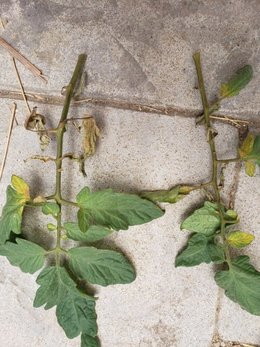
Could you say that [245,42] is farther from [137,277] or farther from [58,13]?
[137,277]

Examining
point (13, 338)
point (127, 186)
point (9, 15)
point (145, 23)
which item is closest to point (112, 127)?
point (127, 186)

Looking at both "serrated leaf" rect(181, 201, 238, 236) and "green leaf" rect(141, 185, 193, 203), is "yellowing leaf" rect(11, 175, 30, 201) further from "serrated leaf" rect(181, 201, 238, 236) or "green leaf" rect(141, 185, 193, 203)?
"serrated leaf" rect(181, 201, 238, 236)

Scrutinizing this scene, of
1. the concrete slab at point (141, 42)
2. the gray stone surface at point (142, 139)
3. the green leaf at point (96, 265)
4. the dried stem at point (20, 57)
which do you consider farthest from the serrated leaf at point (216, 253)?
the dried stem at point (20, 57)

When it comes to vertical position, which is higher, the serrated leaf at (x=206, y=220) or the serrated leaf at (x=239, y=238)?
the serrated leaf at (x=206, y=220)

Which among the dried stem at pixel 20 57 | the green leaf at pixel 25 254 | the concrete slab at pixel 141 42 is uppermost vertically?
the concrete slab at pixel 141 42

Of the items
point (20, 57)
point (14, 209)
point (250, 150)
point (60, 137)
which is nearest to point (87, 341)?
point (14, 209)

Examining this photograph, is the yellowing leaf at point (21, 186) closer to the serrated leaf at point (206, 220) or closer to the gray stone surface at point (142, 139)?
the gray stone surface at point (142, 139)

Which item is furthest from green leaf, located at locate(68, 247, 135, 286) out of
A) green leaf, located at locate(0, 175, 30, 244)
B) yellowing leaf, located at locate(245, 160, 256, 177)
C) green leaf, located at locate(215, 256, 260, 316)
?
yellowing leaf, located at locate(245, 160, 256, 177)
